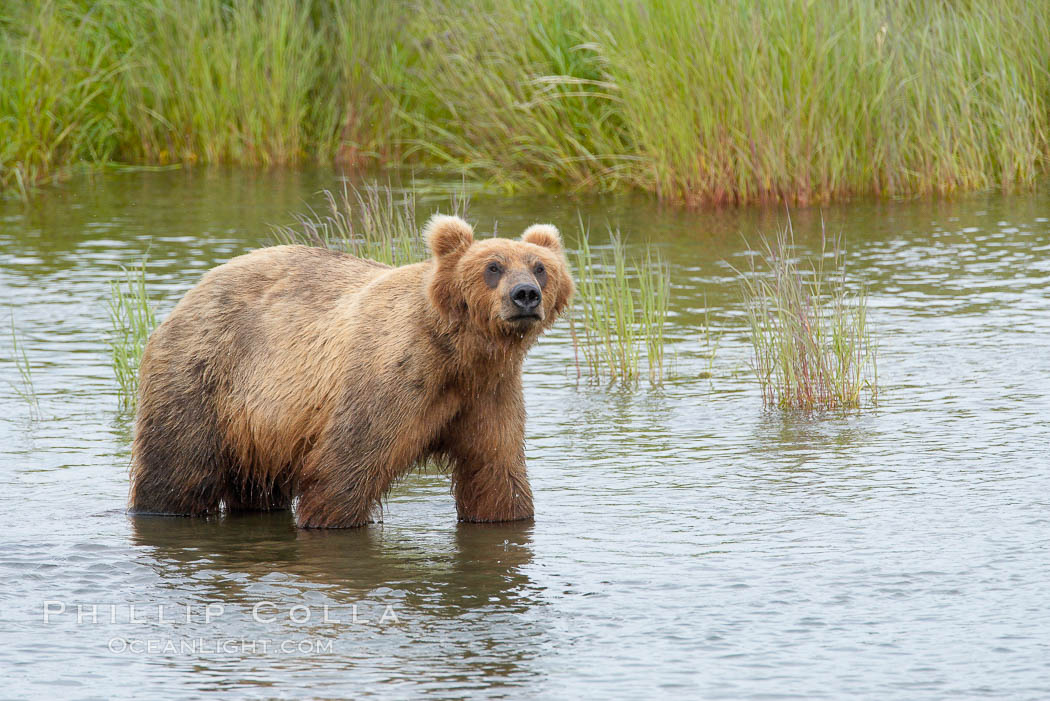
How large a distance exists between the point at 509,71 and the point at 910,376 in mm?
7471

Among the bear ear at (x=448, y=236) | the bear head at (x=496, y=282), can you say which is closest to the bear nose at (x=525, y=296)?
the bear head at (x=496, y=282)

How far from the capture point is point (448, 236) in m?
6.08

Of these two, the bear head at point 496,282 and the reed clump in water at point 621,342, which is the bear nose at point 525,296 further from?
the reed clump in water at point 621,342

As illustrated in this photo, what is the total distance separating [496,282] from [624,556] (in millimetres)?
1132

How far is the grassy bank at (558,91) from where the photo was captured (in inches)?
539

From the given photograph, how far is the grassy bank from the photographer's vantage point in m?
13.7

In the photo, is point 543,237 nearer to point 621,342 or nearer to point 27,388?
point 621,342

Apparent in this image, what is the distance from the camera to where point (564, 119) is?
15.4 m

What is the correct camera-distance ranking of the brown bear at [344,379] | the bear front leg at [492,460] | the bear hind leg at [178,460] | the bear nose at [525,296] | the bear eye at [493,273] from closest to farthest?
1. the bear nose at [525,296]
2. the bear eye at [493,273]
3. the brown bear at [344,379]
4. the bear front leg at [492,460]
5. the bear hind leg at [178,460]

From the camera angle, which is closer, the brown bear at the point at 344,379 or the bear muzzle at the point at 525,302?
the bear muzzle at the point at 525,302

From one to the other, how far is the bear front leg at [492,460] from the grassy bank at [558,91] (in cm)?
770

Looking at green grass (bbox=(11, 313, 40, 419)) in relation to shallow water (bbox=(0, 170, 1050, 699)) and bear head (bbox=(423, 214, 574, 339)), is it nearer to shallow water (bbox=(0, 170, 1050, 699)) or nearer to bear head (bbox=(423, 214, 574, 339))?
shallow water (bbox=(0, 170, 1050, 699))

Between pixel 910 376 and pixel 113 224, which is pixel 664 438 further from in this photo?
pixel 113 224

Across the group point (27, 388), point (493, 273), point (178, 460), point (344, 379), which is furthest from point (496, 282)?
point (27, 388)
